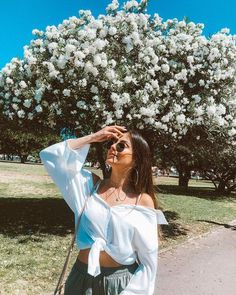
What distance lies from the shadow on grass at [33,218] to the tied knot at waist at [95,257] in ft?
26.1

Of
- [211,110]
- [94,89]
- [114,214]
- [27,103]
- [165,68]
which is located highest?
[165,68]

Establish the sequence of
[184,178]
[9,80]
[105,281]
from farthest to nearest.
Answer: [184,178]
[9,80]
[105,281]

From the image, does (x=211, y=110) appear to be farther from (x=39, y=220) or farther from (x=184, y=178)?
(x=184, y=178)

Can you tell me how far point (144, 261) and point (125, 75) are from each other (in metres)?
8.60

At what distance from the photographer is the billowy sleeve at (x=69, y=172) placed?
2.90 meters

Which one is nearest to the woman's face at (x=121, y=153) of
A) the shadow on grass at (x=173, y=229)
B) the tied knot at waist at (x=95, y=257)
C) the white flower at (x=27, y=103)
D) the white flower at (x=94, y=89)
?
the tied knot at waist at (x=95, y=257)

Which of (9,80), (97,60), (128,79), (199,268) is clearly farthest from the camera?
(9,80)

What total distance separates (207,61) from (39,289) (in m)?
8.05

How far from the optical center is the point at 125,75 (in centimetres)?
1087

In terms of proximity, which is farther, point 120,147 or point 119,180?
point 119,180

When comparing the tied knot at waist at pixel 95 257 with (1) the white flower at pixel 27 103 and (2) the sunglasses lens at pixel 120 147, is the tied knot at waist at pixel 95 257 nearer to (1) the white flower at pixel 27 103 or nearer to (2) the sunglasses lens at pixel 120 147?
(2) the sunglasses lens at pixel 120 147

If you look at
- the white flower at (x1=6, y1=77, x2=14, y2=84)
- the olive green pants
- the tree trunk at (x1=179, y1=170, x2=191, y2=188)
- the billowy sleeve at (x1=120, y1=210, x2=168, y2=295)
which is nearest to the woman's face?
the billowy sleeve at (x1=120, y1=210, x2=168, y2=295)

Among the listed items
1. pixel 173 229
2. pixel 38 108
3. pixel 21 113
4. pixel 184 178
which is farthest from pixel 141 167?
pixel 184 178

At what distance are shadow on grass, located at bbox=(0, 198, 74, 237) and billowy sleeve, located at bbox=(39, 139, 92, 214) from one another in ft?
25.6
